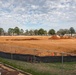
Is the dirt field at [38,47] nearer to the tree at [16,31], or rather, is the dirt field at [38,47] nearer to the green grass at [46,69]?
the green grass at [46,69]

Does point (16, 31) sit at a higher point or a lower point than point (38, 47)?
higher

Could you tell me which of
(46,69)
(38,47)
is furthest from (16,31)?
(46,69)

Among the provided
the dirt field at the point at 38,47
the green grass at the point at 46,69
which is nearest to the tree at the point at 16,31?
the dirt field at the point at 38,47

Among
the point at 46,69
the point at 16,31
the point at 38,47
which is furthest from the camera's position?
the point at 16,31

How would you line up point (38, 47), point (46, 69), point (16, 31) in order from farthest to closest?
1. point (16, 31)
2. point (38, 47)
3. point (46, 69)

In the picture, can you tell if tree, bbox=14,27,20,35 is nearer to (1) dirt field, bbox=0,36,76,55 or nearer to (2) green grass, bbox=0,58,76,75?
(1) dirt field, bbox=0,36,76,55

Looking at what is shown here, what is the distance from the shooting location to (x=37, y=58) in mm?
18016

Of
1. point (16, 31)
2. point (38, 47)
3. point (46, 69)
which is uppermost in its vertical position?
point (16, 31)

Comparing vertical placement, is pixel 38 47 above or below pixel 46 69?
below

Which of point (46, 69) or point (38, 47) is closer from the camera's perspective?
point (46, 69)

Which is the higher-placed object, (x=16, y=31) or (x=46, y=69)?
(x=16, y=31)

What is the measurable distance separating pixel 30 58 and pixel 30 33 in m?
178

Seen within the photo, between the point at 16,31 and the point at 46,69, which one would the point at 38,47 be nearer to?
the point at 46,69

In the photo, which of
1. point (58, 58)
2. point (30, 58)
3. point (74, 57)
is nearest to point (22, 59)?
point (30, 58)
